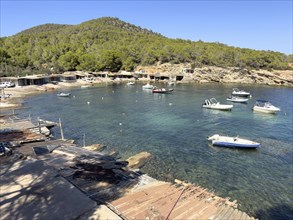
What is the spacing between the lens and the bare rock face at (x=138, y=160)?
27255 millimetres

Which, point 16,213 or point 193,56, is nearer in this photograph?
point 16,213

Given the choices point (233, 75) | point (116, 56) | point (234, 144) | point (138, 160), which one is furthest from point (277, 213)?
point (116, 56)

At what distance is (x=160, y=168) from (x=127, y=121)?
22044 millimetres

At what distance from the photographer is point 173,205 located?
12.6m

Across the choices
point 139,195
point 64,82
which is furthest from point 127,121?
point 64,82

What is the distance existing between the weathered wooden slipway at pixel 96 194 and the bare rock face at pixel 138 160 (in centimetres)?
941

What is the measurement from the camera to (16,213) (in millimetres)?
11211

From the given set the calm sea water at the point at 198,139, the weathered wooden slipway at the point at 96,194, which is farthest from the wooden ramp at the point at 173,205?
the calm sea water at the point at 198,139

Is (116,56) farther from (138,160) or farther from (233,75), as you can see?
(138,160)

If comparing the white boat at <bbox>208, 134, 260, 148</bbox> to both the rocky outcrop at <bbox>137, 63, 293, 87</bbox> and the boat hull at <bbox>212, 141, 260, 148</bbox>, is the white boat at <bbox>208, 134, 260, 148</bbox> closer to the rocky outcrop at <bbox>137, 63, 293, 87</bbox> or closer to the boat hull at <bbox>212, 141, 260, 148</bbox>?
the boat hull at <bbox>212, 141, 260, 148</bbox>

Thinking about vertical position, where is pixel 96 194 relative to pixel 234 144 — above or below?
above

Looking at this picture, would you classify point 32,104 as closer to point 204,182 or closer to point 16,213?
point 204,182

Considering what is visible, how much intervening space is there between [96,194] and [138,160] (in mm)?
15411

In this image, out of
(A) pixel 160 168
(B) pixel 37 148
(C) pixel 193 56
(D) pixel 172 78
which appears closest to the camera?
(B) pixel 37 148
